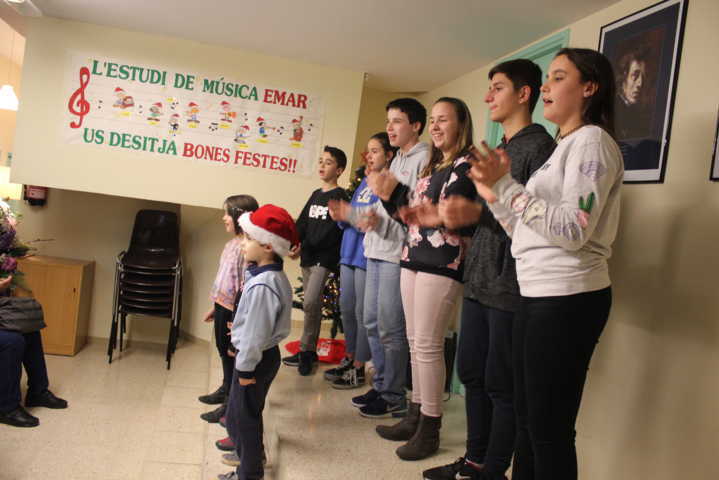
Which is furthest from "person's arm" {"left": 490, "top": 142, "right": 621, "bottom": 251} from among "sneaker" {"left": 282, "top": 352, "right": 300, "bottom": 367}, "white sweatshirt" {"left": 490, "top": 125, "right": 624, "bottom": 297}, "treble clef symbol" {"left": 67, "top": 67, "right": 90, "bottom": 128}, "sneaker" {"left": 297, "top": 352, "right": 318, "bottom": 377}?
"treble clef symbol" {"left": 67, "top": 67, "right": 90, "bottom": 128}

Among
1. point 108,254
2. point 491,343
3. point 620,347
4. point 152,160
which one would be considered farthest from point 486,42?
point 108,254

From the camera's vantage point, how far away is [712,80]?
6.03ft

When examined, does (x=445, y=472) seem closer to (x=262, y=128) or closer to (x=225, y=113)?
(x=262, y=128)

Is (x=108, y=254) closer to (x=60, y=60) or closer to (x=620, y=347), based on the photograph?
(x=60, y=60)

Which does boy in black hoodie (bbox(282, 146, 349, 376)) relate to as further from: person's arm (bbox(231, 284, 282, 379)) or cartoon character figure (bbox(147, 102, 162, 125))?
cartoon character figure (bbox(147, 102, 162, 125))

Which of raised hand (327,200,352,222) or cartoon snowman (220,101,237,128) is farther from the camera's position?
cartoon snowman (220,101,237,128)

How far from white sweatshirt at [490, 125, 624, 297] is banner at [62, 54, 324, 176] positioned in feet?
10.2

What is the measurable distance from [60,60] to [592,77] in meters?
3.87

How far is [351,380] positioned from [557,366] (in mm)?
1796

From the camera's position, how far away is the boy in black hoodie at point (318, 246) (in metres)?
3.08

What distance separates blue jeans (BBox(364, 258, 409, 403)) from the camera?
2.28 meters

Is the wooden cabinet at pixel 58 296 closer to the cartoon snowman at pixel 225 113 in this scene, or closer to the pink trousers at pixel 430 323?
the cartoon snowman at pixel 225 113

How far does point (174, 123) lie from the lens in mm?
4113

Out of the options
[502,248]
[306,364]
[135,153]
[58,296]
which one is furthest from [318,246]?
[58,296]
